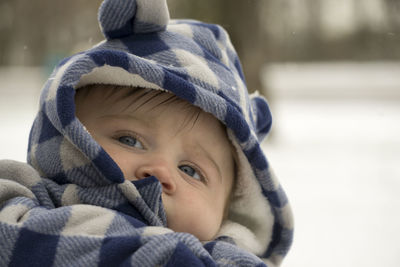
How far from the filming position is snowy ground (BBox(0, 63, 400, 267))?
1081 mm

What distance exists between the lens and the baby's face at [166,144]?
2.04ft

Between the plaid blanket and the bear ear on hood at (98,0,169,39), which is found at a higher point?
the bear ear on hood at (98,0,169,39)

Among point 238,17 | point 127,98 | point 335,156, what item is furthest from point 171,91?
point 335,156

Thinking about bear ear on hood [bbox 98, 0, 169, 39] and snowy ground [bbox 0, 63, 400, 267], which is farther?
snowy ground [bbox 0, 63, 400, 267]

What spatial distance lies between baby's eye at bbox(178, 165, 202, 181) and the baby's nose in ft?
0.16

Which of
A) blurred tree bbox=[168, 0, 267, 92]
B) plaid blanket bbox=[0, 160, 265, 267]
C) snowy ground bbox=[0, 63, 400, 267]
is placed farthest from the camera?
blurred tree bbox=[168, 0, 267, 92]

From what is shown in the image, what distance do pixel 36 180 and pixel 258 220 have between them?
41cm

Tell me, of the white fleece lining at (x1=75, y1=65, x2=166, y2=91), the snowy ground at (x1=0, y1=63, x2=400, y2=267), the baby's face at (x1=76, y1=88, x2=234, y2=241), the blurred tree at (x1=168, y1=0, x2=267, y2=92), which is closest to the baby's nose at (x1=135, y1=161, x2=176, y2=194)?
the baby's face at (x1=76, y1=88, x2=234, y2=241)

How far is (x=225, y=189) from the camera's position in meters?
0.76

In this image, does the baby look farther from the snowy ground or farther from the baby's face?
the snowy ground

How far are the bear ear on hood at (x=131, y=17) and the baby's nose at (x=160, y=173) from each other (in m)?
0.22

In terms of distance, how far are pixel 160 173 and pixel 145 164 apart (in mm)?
24

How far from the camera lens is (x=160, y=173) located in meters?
0.61

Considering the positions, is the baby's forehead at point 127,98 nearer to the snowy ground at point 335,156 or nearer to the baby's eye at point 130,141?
the baby's eye at point 130,141
